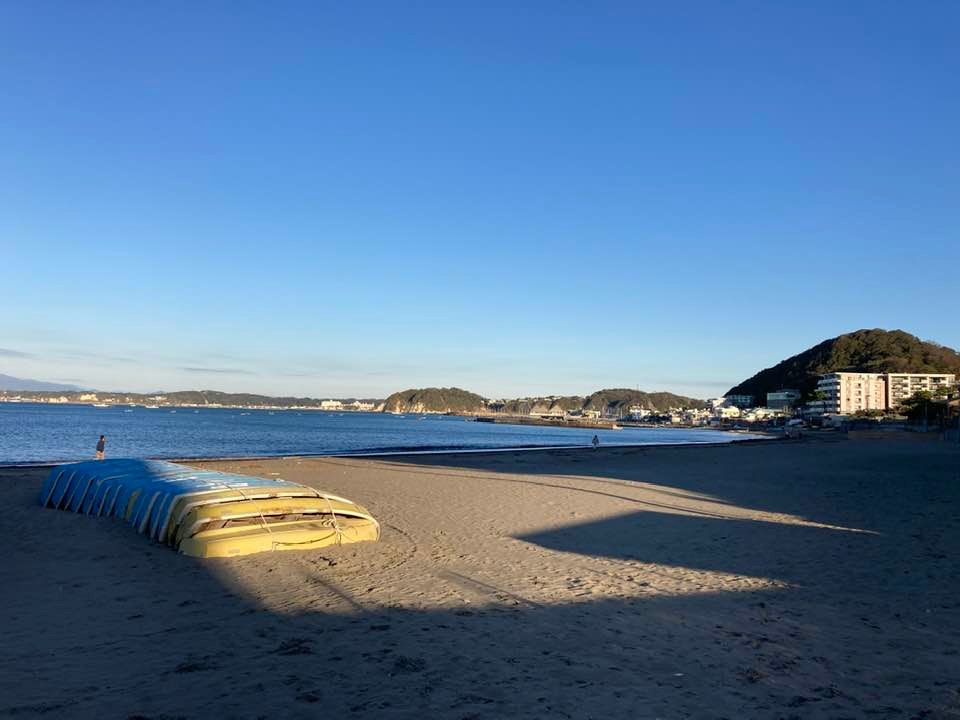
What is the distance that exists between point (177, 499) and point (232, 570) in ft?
7.72

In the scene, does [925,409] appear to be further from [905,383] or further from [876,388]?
[905,383]

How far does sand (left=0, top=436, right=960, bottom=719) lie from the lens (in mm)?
4863

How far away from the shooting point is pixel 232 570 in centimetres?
891

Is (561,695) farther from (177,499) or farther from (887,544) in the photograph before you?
(887,544)

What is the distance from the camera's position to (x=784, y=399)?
18750 cm

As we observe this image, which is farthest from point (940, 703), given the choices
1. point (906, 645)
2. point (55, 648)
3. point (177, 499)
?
point (177, 499)

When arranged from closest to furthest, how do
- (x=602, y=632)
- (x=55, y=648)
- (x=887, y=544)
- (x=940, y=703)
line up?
1. (x=940, y=703)
2. (x=55, y=648)
3. (x=602, y=632)
4. (x=887, y=544)

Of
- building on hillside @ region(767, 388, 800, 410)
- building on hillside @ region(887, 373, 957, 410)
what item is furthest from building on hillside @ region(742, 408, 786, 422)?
building on hillside @ region(887, 373, 957, 410)

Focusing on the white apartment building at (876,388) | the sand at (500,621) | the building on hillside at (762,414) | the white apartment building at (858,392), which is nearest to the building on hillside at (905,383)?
the white apartment building at (876,388)

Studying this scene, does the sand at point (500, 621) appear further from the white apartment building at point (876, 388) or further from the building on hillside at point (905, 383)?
the building on hillside at point (905, 383)

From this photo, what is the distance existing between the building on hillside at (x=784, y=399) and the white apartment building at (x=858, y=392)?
2680 centimetres

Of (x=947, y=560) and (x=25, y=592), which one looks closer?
(x=25, y=592)

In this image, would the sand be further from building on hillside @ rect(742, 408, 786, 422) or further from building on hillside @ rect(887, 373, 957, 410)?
building on hillside @ rect(742, 408, 786, 422)

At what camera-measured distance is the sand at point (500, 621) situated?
4.86 m
